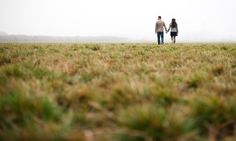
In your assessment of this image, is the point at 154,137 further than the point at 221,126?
No

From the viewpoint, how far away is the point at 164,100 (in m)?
2.77

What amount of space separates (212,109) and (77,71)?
→ 3004 mm

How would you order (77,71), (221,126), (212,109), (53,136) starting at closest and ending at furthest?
(53,136) < (221,126) < (212,109) < (77,71)

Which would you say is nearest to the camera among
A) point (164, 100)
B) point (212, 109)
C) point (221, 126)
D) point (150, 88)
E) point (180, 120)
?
point (180, 120)

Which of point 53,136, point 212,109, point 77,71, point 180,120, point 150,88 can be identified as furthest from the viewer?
point 77,71

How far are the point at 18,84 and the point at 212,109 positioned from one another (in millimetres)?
2203

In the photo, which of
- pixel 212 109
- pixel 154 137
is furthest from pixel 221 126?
pixel 154 137

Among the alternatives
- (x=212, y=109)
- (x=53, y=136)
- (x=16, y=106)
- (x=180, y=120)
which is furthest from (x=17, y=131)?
(x=212, y=109)

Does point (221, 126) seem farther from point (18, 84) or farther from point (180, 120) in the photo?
point (18, 84)

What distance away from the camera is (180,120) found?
2.04m

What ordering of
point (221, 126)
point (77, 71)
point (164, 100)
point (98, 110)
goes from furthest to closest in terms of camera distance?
point (77, 71) → point (164, 100) → point (98, 110) → point (221, 126)

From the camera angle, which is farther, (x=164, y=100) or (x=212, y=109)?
(x=164, y=100)

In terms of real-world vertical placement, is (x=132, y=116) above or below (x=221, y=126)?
above

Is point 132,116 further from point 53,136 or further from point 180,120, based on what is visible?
point 53,136
